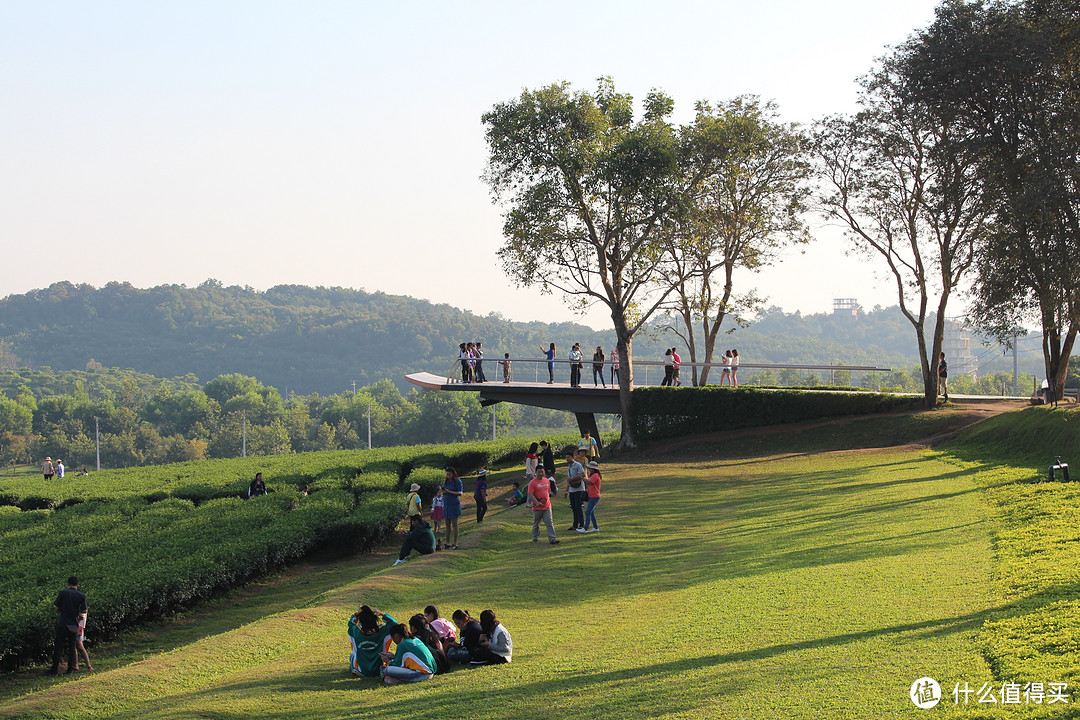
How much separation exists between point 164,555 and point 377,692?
39.4 ft

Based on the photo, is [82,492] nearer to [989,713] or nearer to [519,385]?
[519,385]

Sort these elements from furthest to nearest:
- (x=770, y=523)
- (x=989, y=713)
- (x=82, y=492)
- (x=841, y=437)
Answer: (x=82, y=492), (x=841, y=437), (x=770, y=523), (x=989, y=713)

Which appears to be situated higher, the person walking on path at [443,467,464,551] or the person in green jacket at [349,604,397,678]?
the person walking on path at [443,467,464,551]

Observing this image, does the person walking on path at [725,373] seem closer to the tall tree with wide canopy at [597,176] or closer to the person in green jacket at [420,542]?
the tall tree with wide canopy at [597,176]

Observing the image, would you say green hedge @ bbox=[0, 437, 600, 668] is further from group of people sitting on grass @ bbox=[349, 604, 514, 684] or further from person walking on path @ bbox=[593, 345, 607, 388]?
person walking on path @ bbox=[593, 345, 607, 388]

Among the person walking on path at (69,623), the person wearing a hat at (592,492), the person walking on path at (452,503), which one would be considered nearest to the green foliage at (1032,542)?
the person wearing a hat at (592,492)

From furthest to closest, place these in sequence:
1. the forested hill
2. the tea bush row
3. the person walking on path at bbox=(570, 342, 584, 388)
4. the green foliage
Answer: the forested hill < the person walking on path at bbox=(570, 342, 584, 388) < the tea bush row < the green foliage

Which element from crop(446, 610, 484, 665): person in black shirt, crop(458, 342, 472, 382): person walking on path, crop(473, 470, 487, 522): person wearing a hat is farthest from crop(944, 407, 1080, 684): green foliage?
crop(458, 342, 472, 382): person walking on path

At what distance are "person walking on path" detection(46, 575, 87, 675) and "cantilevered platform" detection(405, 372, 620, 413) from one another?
79.5 feet

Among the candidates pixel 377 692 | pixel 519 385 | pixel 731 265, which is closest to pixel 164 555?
pixel 377 692

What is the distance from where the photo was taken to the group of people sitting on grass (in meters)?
10.7

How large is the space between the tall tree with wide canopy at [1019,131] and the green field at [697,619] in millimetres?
6982

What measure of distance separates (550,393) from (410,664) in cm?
2852

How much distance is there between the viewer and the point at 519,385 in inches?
1537
